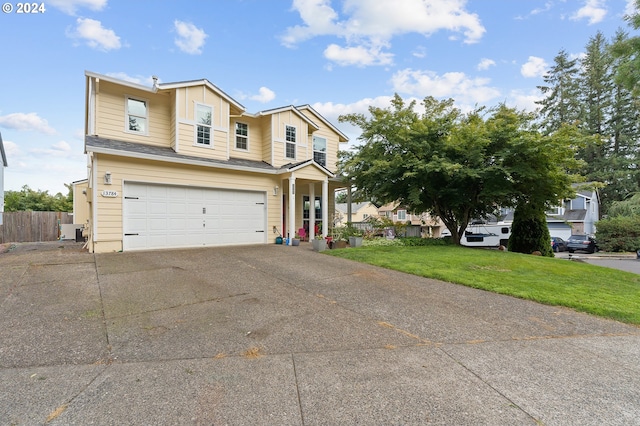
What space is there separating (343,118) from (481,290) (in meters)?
9.41

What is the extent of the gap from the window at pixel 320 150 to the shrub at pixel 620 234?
23.8m

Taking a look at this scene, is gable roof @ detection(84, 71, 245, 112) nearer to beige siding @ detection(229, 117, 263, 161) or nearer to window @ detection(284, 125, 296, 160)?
beige siding @ detection(229, 117, 263, 161)

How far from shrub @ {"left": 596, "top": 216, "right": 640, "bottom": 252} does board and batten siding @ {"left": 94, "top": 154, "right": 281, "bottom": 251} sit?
89.6ft

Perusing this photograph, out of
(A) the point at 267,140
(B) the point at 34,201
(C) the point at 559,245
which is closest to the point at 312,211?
(A) the point at 267,140

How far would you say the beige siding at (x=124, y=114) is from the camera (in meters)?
10.4

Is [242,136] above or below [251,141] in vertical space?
above

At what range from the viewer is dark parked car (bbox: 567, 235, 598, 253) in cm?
2331

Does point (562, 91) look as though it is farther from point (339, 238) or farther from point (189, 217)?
point (189, 217)

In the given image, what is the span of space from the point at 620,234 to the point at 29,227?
39355 mm

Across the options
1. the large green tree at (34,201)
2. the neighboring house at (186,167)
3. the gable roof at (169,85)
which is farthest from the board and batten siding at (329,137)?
the large green tree at (34,201)

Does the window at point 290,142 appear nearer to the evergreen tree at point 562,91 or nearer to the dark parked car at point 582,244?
the dark parked car at point 582,244

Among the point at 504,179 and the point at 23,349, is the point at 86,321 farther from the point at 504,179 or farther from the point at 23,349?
the point at 504,179

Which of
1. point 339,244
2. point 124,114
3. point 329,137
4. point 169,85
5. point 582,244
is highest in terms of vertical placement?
point 169,85

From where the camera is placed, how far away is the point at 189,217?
10766 millimetres
